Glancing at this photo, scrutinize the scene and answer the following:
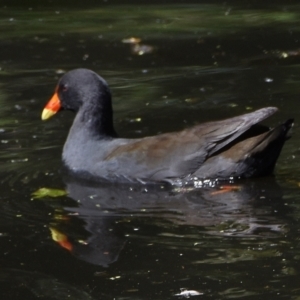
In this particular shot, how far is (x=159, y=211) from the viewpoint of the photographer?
717cm

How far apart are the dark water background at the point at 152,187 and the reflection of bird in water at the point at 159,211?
14 mm

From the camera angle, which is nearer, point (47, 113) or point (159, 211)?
point (159, 211)

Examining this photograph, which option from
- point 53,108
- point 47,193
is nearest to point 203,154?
point 47,193

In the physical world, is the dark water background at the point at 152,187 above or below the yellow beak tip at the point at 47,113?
below

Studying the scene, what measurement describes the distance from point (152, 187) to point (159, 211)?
2.49ft

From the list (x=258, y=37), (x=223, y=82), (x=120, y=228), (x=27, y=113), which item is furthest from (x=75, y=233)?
(x=258, y=37)

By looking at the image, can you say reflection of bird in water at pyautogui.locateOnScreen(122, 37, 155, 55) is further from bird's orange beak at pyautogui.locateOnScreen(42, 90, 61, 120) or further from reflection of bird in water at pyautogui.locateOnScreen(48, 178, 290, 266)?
reflection of bird in water at pyautogui.locateOnScreen(48, 178, 290, 266)

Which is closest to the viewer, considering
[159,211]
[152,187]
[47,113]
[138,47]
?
[159,211]

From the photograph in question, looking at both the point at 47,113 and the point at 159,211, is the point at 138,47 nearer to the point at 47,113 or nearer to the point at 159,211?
the point at 47,113

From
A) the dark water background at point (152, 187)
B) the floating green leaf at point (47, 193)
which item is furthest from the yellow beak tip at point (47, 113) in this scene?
the floating green leaf at point (47, 193)

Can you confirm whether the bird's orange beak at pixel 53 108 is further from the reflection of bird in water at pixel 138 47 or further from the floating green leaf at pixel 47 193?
the reflection of bird in water at pixel 138 47

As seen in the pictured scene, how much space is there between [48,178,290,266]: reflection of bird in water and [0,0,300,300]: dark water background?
0.01 meters

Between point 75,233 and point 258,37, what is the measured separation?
24.1 ft

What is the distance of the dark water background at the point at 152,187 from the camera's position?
5895mm
